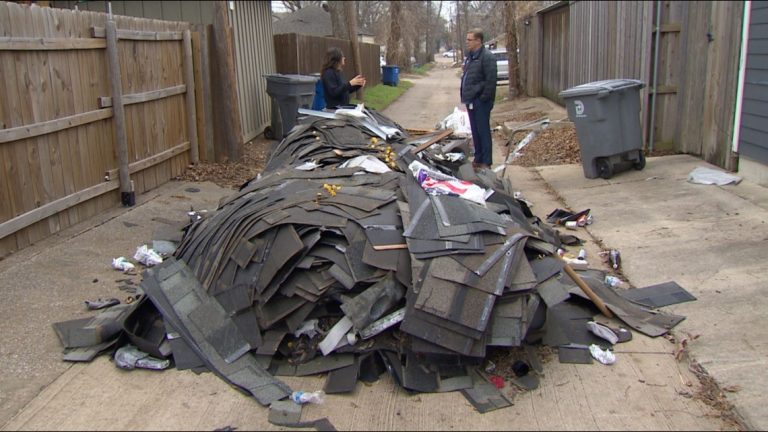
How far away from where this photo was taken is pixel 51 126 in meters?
6.41

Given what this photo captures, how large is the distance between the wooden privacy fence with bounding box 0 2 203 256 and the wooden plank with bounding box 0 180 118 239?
0.03 feet

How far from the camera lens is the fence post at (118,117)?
7.53 metres

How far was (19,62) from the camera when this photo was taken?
5.99 m

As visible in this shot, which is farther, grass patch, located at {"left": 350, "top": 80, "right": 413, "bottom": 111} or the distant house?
the distant house

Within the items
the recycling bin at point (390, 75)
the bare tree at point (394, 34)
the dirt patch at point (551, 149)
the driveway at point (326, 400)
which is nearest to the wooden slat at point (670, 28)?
the dirt patch at point (551, 149)

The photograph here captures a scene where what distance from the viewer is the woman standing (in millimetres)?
9484

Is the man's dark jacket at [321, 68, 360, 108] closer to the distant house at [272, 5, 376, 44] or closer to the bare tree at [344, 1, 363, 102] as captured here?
the bare tree at [344, 1, 363, 102]

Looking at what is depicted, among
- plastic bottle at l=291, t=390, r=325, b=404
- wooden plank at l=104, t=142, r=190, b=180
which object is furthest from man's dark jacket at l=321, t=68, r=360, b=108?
plastic bottle at l=291, t=390, r=325, b=404

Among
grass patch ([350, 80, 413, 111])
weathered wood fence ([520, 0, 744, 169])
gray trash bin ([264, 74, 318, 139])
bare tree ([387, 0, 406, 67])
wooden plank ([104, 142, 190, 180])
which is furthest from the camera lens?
bare tree ([387, 0, 406, 67])

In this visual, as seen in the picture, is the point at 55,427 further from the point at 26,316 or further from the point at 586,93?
the point at 586,93

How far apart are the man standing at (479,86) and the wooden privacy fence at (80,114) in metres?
3.94

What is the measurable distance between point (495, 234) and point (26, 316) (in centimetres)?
323

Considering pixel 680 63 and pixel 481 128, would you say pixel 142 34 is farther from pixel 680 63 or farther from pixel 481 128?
pixel 680 63

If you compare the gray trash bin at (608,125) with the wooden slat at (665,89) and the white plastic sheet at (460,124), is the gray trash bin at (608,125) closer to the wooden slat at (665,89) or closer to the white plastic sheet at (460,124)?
the wooden slat at (665,89)
